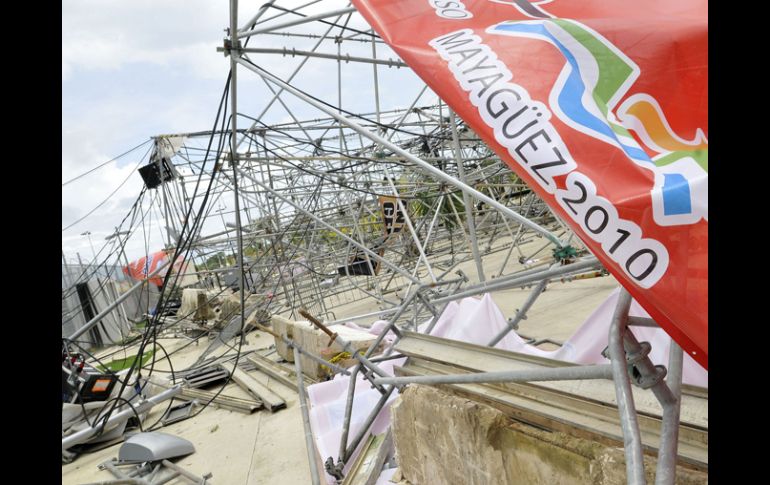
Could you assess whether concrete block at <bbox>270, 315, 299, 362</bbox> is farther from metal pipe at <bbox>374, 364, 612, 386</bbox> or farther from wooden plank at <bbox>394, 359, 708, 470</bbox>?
metal pipe at <bbox>374, 364, 612, 386</bbox>

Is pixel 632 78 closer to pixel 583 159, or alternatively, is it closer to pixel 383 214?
pixel 583 159

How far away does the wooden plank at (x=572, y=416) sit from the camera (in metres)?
1.83

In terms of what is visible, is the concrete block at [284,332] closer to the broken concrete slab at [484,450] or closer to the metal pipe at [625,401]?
the broken concrete slab at [484,450]

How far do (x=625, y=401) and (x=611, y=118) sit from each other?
89 centimetres

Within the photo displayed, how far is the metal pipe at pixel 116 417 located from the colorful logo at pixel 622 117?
7006 millimetres

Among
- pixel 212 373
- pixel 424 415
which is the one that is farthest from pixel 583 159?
pixel 212 373

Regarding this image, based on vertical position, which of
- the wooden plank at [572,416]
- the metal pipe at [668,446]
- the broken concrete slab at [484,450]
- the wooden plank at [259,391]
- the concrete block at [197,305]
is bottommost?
the wooden plank at [259,391]

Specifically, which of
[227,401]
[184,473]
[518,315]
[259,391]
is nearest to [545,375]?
[518,315]

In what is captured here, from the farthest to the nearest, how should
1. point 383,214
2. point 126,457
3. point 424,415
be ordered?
point 383,214 < point 126,457 < point 424,415

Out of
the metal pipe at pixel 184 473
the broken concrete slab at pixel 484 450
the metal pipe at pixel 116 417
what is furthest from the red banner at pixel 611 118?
the metal pipe at pixel 116 417

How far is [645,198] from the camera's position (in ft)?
4.31

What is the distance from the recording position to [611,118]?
4.91 ft

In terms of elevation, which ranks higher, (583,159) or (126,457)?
(583,159)
